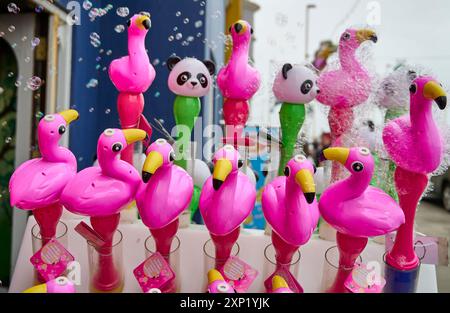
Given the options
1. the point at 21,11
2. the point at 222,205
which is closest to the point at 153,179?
the point at 222,205

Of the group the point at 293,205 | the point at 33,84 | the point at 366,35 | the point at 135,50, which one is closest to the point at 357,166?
the point at 293,205

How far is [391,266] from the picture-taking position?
0.81 m

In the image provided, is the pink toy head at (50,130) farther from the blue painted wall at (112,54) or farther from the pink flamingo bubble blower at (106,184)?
the blue painted wall at (112,54)

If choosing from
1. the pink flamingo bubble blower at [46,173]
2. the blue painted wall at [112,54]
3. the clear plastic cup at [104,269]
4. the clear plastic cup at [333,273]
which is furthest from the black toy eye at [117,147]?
the blue painted wall at [112,54]

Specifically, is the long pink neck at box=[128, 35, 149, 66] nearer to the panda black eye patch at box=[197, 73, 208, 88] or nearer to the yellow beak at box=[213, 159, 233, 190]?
the panda black eye patch at box=[197, 73, 208, 88]

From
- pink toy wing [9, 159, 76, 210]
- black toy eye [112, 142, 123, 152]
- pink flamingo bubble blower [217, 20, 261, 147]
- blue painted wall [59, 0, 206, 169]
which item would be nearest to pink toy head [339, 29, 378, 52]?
pink flamingo bubble blower [217, 20, 261, 147]

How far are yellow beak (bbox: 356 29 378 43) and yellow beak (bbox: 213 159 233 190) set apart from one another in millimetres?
430

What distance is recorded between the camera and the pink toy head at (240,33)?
0.93m

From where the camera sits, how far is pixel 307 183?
0.64 meters

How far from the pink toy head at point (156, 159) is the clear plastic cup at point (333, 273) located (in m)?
0.38

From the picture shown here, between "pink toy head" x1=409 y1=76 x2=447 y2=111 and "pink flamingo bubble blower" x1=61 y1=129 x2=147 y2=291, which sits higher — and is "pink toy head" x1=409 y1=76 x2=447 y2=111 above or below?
above

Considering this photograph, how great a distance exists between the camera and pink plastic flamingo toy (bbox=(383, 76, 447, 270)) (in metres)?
0.71

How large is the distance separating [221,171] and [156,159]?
0.37ft
